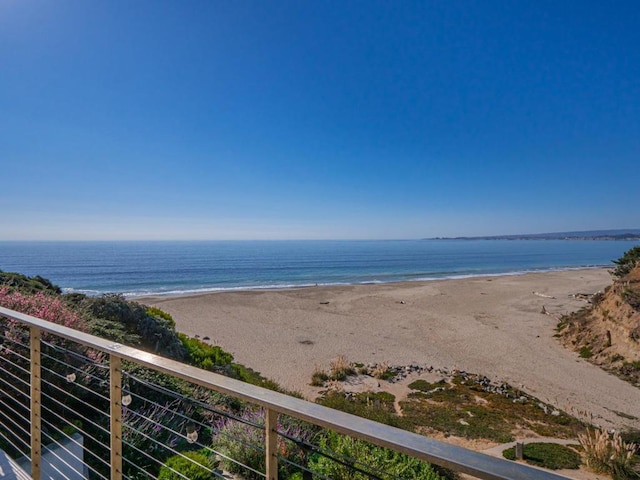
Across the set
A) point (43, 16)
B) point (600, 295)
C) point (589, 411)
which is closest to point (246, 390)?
point (43, 16)

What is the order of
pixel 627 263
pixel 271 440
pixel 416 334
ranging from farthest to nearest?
pixel 627 263, pixel 416 334, pixel 271 440

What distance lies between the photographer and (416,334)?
15.6 meters

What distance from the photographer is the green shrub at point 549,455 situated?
594cm

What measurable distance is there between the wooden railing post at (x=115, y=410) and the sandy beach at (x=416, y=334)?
8255mm

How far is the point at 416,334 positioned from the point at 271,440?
51.3 ft

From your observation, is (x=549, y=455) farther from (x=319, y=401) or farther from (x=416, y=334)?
(x=416, y=334)

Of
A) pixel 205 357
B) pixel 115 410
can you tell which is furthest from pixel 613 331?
pixel 115 410

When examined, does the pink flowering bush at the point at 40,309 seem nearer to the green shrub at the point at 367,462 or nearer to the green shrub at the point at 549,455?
the green shrub at the point at 367,462

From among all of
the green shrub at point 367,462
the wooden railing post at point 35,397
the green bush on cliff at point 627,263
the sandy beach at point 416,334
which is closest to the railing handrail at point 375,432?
the wooden railing post at point 35,397

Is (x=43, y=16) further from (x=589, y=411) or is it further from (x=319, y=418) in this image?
(x=589, y=411)

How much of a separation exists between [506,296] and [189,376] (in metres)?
27.8

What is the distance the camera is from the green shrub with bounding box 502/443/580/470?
5939 millimetres

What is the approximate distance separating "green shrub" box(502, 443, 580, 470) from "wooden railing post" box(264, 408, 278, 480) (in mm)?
6865

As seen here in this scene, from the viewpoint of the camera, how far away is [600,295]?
574 inches
